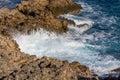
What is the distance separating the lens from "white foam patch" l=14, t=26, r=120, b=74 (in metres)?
30.7

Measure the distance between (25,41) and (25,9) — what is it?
4.65 metres

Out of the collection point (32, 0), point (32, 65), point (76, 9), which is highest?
point (32, 65)

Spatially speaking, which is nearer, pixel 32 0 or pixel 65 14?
pixel 32 0

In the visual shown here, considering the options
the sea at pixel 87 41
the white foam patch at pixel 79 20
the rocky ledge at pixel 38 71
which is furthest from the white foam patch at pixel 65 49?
the rocky ledge at pixel 38 71

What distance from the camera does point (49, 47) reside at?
1372 inches

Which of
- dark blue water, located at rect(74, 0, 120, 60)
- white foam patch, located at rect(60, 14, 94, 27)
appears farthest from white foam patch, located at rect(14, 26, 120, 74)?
white foam patch, located at rect(60, 14, 94, 27)

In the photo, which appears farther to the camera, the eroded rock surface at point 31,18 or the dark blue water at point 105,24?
the eroded rock surface at point 31,18

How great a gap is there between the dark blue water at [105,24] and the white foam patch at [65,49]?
1.22 meters

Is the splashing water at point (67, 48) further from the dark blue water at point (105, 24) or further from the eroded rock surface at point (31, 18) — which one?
the dark blue water at point (105, 24)

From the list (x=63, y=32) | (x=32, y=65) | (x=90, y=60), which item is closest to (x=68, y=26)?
(x=63, y=32)

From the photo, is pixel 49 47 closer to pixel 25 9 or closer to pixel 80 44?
pixel 80 44

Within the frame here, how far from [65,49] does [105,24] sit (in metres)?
8.92

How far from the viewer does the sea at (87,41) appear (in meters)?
31.7

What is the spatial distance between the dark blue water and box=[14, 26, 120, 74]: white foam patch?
1218 millimetres
